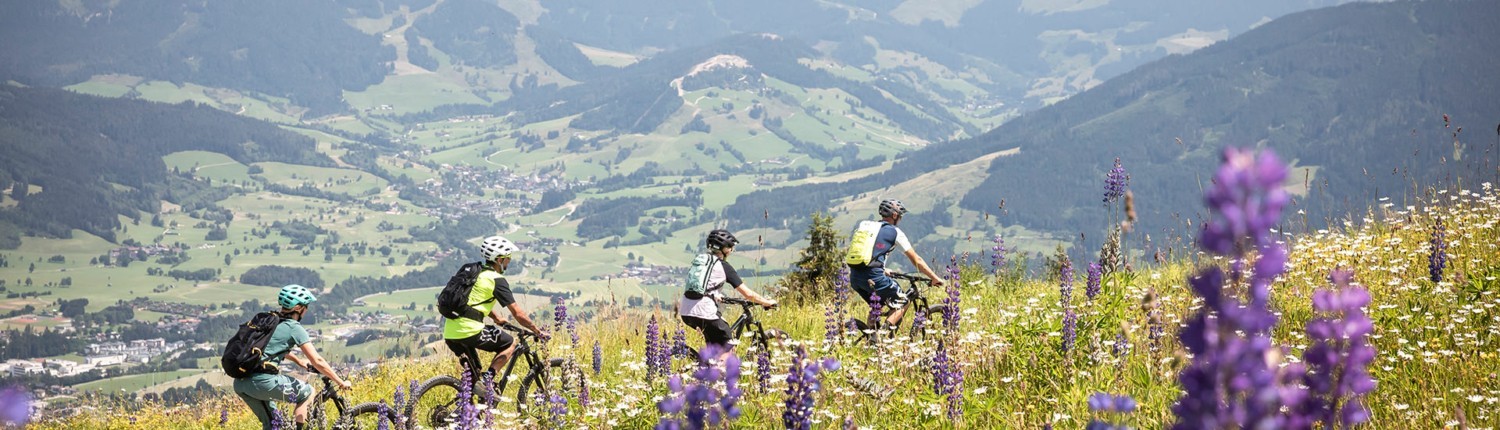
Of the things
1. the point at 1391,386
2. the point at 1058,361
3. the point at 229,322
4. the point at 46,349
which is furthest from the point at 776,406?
the point at 229,322

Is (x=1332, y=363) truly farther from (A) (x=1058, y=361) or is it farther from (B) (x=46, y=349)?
(B) (x=46, y=349)

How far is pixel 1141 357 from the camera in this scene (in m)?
7.47

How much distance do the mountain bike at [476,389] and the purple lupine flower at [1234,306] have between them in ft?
25.3

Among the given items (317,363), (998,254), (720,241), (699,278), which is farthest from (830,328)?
(317,363)

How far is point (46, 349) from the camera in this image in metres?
162

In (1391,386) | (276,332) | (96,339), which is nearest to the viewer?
(1391,386)

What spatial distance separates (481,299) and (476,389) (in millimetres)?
910

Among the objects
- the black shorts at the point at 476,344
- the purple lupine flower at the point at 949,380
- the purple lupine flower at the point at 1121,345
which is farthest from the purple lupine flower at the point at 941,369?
the black shorts at the point at 476,344

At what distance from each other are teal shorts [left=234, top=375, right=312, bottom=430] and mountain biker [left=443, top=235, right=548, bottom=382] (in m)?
1.44

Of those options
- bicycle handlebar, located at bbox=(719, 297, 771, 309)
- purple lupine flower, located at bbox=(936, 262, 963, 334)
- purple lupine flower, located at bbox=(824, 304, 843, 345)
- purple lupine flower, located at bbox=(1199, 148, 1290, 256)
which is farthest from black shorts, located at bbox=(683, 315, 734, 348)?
purple lupine flower, located at bbox=(1199, 148, 1290, 256)

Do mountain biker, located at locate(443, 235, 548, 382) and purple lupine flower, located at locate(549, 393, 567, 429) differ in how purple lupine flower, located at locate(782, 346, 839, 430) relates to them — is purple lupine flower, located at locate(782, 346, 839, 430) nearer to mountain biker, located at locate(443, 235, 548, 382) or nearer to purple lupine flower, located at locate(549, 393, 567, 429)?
purple lupine flower, located at locate(549, 393, 567, 429)

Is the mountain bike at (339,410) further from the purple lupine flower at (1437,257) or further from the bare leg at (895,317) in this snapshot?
the purple lupine flower at (1437,257)

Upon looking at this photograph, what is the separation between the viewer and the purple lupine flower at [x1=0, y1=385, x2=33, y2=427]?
6.18ft

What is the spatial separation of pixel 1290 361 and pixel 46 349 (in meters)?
196
